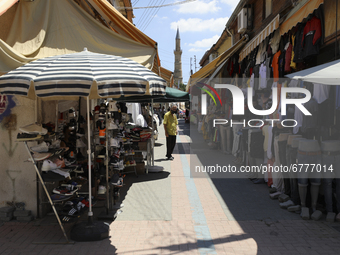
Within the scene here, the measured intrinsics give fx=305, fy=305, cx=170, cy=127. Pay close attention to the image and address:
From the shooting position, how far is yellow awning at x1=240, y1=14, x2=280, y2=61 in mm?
8320

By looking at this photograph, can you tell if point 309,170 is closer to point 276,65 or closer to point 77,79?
point 276,65

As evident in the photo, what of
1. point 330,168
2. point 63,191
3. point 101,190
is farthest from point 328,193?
point 63,191

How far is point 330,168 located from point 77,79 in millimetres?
4294

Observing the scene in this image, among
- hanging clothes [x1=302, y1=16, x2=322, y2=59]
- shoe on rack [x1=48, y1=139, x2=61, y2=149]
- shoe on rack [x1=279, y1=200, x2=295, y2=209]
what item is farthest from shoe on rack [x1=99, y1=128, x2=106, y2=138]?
hanging clothes [x1=302, y1=16, x2=322, y2=59]

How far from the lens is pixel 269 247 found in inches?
165

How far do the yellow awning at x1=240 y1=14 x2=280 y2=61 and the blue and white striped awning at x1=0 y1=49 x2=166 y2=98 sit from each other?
5.51 meters

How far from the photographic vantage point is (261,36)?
9.38 meters

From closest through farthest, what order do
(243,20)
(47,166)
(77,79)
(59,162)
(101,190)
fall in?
(77,79) < (47,166) < (59,162) < (101,190) < (243,20)

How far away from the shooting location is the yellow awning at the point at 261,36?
27.3 ft

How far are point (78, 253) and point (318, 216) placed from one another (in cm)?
390

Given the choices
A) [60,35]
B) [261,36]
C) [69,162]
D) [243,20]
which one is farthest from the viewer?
[243,20]

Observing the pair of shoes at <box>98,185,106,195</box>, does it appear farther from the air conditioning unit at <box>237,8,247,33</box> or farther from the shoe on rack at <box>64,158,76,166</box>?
the air conditioning unit at <box>237,8,247,33</box>

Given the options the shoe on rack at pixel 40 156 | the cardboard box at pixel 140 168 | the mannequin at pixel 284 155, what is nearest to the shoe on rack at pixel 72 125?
the shoe on rack at pixel 40 156

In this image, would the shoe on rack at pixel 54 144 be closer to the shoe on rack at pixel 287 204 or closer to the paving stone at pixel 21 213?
the paving stone at pixel 21 213
